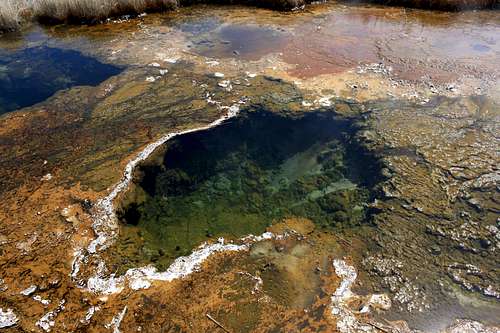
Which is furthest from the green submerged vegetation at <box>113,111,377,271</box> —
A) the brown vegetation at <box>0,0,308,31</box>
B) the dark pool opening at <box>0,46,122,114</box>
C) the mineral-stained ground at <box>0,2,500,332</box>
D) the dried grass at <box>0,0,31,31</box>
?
the dried grass at <box>0,0,31,31</box>

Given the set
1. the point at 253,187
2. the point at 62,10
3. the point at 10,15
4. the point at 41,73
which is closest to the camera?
the point at 253,187

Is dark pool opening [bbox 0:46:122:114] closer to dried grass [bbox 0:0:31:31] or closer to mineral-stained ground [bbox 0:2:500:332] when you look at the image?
mineral-stained ground [bbox 0:2:500:332]

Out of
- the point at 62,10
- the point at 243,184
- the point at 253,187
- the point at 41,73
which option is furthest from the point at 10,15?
the point at 253,187

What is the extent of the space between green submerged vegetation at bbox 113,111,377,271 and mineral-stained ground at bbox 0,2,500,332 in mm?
17

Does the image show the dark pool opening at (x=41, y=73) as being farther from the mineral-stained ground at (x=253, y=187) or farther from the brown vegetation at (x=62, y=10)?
the brown vegetation at (x=62, y=10)

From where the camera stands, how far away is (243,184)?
3.92 meters

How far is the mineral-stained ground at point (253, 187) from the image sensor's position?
2.75 meters

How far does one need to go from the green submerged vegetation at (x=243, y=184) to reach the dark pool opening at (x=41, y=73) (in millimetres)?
2360

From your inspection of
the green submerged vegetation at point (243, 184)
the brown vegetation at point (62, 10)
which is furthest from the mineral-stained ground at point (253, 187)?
the brown vegetation at point (62, 10)

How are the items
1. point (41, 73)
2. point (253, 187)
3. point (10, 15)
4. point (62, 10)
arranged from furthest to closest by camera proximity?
point (62, 10), point (10, 15), point (41, 73), point (253, 187)

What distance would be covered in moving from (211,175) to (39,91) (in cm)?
312

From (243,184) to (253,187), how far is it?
11cm

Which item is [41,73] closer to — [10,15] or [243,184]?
[10,15]

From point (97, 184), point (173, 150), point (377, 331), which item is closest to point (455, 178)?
point (377, 331)
